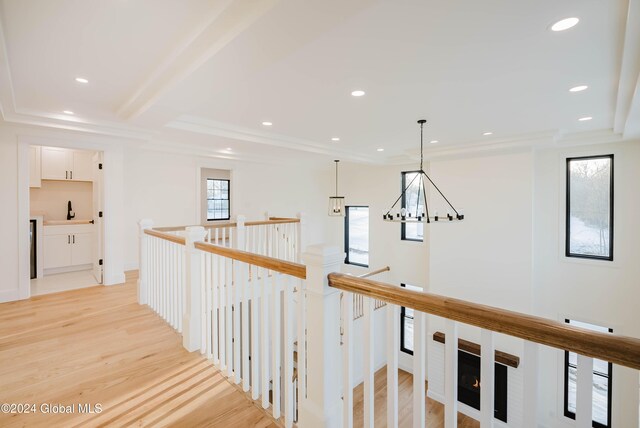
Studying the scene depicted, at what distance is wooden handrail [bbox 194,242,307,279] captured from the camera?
1445 millimetres

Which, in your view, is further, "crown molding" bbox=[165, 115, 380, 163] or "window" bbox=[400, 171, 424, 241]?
"window" bbox=[400, 171, 424, 241]

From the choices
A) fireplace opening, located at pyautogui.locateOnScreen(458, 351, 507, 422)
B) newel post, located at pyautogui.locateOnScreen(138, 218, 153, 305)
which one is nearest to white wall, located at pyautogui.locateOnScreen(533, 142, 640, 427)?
fireplace opening, located at pyautogui.locateOnScreen(458, 351, 507, 422)

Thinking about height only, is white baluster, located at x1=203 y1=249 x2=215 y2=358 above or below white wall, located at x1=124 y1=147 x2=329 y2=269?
below

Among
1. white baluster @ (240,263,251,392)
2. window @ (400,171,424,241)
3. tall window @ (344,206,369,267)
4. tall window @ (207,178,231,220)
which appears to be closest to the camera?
white baluster @ (240,263,251,392)

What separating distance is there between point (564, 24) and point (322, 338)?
2.52m

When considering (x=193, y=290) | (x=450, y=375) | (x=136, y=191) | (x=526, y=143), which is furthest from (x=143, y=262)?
(x=526, y=143)

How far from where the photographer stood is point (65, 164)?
538 cm

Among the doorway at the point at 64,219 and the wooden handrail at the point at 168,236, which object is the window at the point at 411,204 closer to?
the wooden handrail at the point at 168,236

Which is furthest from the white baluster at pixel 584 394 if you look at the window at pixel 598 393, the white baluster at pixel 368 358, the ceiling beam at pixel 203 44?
the window at pixel 598 393

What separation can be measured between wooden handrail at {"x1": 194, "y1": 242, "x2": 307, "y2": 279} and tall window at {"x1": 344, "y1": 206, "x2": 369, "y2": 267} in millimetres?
6458

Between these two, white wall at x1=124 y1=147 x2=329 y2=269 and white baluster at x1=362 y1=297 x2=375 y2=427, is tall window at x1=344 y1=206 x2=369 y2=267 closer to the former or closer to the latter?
white wall at x1=124 y1=147 x2=329 y2=269

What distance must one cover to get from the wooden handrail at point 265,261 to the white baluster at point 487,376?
78cm

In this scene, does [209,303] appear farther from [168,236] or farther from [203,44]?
[203,44]

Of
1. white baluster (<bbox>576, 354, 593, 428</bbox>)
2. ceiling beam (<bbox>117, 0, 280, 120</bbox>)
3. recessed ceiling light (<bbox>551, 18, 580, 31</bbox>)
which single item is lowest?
white baluster (<bbox>576, 354, 593, 428</bbox>)
